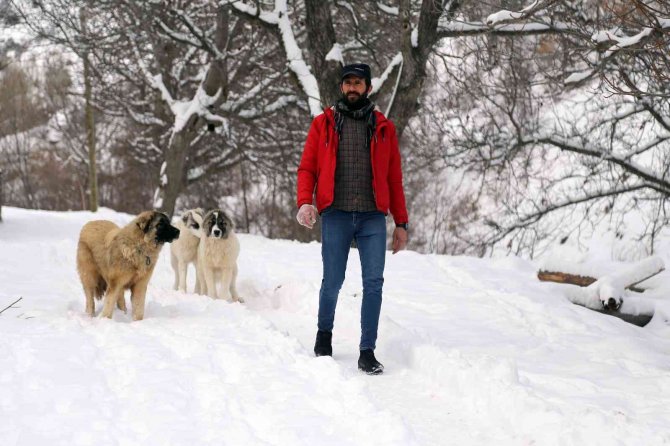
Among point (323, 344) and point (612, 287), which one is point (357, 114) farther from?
point (612, 287)

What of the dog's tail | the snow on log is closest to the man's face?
the dog's tail

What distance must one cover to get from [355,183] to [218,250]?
3517 millimetres

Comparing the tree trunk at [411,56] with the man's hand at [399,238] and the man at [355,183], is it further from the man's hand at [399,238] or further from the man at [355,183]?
the man's hand at [399,238]

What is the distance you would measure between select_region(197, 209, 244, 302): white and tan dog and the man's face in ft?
11.5

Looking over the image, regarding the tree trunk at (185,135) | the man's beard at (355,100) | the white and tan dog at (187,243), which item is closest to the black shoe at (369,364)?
the man's beard at (355,100)

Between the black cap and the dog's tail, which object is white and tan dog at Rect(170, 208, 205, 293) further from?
the black cap

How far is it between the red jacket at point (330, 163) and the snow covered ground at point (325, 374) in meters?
1.22

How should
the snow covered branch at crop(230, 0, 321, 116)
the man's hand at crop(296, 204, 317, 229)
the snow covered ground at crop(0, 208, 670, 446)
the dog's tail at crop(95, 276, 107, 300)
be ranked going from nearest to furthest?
1. the snow covered ground at crop(0, 208, 670, 446)
2. the man's hand at crop(296, 204, 317, 229)
3. the dog's tail at crop(95, 276, 107, 300)
4. the snow covered branch at crop(230, 0, 321, 116)

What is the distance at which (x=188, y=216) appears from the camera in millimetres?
8555

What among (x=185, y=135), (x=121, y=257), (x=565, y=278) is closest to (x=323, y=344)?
(x=121, y=257)

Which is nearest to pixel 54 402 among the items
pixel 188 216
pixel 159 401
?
pixel 159 401

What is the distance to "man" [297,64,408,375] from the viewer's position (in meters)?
4.66

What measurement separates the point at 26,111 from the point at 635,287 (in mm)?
42552

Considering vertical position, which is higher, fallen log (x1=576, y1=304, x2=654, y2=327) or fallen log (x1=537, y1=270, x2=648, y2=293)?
fallen log (x1=537, y1=270, x2=648, y2=293)
